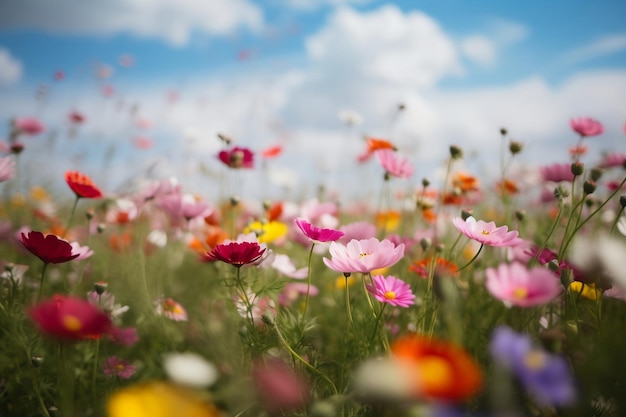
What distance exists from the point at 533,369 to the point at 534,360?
21 millimetres

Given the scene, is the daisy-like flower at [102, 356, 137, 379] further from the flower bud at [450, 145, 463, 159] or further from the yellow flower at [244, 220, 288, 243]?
the flower bud at [450, 145, 463, 159]

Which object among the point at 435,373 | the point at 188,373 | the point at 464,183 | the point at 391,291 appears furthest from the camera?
the point at 464,183

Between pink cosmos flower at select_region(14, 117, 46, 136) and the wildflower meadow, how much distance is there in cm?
72

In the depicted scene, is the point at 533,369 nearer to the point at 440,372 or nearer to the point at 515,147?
the point at 440,372

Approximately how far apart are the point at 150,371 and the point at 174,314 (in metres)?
0.15

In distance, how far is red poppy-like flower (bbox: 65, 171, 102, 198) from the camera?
1.00m

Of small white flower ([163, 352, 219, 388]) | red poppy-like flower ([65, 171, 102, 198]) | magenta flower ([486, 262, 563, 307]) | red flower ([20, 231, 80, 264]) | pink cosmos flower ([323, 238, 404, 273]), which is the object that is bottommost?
red poppy-like flower ([65, 171, 102, 198])

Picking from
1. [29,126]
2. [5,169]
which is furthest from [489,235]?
[29,126]

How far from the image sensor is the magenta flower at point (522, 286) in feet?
1.58

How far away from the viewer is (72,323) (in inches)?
19.1

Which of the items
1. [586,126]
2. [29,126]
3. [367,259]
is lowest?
[29,126]

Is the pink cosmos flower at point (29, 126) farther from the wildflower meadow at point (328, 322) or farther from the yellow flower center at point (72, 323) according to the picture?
the yellow flower center at point (72, 323)

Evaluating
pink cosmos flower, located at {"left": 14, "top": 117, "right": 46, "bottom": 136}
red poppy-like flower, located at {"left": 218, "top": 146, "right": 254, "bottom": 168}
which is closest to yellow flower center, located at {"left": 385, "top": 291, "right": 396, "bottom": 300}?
red poppy-like flower, located at {"left": 218, "top": 146, "right": 254, "bottom": 168}

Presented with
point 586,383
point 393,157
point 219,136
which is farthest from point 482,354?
point 219,136
